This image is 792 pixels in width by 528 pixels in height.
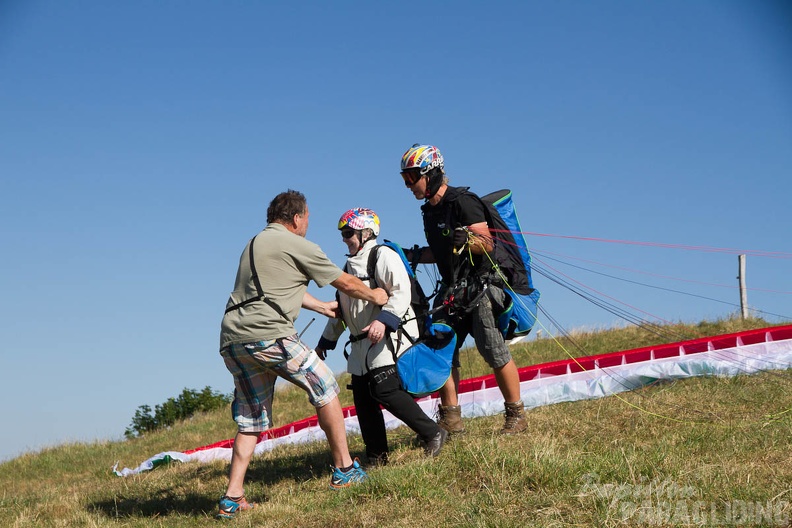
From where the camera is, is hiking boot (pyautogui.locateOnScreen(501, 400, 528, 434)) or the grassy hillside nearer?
the grassy hillside

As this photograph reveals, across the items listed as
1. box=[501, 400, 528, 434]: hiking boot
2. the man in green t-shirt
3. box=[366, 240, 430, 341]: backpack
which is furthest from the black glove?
box=[501, 400, 528, 434]: hiking boot

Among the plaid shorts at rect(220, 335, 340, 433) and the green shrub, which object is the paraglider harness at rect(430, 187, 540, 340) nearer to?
the plaid shorts at rect(220, 335, 340, 433)

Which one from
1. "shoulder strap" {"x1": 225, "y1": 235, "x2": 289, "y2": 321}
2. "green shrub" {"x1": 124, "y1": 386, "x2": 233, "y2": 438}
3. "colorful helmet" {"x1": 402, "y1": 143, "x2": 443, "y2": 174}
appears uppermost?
"colorful helmet" {"x1": 402, "y1": 143, "x2": 443, "y2": 174}

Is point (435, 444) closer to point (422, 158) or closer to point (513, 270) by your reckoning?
point (513, 270)

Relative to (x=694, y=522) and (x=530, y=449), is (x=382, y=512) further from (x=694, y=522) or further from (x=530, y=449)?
(x=694, y=522)

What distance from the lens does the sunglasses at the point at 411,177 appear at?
689 centimetres

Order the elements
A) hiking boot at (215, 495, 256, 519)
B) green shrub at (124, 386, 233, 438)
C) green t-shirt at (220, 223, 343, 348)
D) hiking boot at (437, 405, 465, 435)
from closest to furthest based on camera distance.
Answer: green t-shirt at (220, 223, 343, 348) → hiking boot at (215, 495, 256, 519) → hiking boot at (437, 405, 465, 435) → green shrub at (124, 386, 233, 438)

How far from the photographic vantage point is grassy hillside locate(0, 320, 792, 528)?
4449mm

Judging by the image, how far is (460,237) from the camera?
6543 mm

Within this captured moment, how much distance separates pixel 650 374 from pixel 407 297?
4.09 meters

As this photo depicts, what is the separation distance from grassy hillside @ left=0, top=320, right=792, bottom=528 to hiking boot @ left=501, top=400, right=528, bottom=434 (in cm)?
19

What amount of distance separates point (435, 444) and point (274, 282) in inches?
74.8

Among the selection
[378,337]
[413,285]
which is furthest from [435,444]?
[413,285]

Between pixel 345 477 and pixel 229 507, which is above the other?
pixel 345 477
